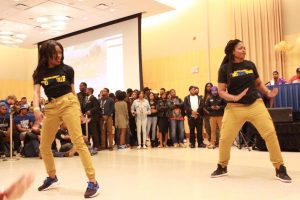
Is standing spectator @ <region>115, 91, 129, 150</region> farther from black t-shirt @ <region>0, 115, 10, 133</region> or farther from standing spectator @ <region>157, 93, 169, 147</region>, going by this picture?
black t-shirt @ <region>0, 115, 10, 133</region>

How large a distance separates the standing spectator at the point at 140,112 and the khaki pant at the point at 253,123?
4.70m

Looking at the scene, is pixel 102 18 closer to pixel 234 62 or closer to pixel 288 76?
pixel 288 76

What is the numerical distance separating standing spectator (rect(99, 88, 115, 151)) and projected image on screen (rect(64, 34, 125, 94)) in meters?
3.74

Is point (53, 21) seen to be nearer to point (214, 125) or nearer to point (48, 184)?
point (214, 125)

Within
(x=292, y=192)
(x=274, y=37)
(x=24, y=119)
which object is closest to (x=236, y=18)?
(x=274, y=37)

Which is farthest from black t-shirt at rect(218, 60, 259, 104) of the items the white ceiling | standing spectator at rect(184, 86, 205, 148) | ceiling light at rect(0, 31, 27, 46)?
ceiling light at rect(0, 31, 27, 46)

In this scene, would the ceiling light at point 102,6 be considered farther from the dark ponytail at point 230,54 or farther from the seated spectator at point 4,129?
the dark ponytail at point 230,54

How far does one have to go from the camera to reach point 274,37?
1049cm

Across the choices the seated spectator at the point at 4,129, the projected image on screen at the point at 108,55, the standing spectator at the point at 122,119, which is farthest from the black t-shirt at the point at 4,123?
the projected image on screen at the point at 108,55

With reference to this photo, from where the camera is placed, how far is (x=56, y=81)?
142 inches

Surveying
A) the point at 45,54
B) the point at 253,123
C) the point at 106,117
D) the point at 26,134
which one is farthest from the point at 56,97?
the point at 106,117

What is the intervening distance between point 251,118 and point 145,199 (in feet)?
4.98

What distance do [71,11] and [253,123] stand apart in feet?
30.1

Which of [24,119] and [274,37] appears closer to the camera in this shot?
[24,119]
